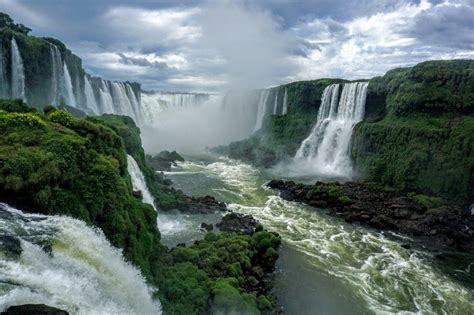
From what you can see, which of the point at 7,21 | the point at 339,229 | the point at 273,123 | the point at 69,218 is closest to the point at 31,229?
the point at 69,218

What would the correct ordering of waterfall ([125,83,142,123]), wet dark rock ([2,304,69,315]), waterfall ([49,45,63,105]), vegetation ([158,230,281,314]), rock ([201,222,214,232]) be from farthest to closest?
waterfall ([125,83,142,123]) < waterfall ([49,45,63,105]) < rock ([201,222,214,232]) < vegetation ([158,230,281,314]) < wet dark rock ([2,304,69,315])

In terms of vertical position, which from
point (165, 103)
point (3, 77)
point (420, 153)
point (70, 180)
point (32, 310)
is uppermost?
point (3, 77)

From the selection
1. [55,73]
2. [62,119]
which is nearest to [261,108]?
[55,73]

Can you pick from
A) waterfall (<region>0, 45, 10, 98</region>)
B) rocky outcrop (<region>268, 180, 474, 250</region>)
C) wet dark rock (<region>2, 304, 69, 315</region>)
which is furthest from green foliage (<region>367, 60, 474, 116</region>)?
waterfall (<region>0, 45, 10, 98</region>)

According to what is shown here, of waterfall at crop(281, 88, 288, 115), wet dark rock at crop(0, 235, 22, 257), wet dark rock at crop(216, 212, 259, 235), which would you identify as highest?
waterfall at crop(281, 88, 288, 115)

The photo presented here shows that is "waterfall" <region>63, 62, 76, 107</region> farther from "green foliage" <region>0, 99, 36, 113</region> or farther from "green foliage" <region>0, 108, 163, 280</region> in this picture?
"green foliage" <region>0, 108, 163, 280</region>

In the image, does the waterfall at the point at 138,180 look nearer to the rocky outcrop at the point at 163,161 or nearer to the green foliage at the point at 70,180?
the green foliage at the point at 70,180

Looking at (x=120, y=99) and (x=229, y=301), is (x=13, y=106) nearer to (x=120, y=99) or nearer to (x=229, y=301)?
(x=229, y=301)
